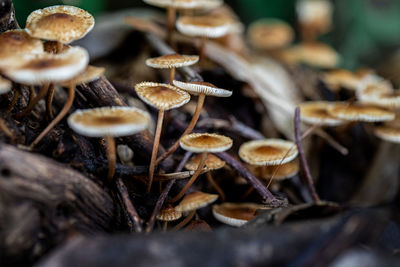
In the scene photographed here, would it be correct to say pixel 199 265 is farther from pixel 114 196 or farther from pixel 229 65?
pixel 229 65

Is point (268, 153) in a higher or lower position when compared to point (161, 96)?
lower

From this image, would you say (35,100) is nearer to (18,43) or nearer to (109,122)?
(18,43)

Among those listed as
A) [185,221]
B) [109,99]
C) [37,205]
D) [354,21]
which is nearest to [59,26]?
[109,99]

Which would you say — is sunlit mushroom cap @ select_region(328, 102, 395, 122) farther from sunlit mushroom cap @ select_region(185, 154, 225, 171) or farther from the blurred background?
the blurred background

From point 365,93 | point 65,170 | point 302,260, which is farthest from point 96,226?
point 365,93

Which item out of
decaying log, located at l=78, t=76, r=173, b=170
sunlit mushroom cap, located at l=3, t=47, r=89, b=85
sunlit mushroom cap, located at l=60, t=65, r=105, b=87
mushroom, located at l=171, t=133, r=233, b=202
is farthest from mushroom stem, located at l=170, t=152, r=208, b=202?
sunlit mushroom cap, located at l=3, t=47, r=89, b=85

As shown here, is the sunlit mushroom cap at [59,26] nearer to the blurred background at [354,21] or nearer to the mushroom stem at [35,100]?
the mushroom stem at [35,100]

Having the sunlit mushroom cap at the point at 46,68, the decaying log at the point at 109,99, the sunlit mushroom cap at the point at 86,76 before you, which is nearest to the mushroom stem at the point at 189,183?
the decaying log at the point at 109,99
